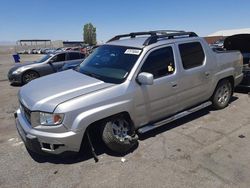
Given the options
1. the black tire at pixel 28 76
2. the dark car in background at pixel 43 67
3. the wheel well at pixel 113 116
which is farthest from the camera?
the black tire at pixel 28 76

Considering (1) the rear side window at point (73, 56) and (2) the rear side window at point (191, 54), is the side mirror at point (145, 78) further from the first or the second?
(1) the rear side window at point (73, 56)

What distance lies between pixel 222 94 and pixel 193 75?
1.57 m

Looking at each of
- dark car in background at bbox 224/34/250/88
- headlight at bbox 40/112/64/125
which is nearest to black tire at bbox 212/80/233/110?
dark car in background at bbox 224/34/250/88

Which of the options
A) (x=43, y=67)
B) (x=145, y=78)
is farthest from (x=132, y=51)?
(x=43, y=67)

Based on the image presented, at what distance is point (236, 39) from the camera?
8.06 m

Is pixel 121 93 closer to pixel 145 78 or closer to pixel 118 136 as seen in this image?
pixel 145 78

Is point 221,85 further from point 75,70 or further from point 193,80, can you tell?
point 75,70

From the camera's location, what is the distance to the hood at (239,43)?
787 cm

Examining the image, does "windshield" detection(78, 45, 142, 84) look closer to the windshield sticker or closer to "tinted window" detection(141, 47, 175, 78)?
the windshield sticker

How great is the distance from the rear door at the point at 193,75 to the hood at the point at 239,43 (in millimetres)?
3655

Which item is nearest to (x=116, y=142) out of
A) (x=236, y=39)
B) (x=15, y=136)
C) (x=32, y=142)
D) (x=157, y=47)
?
(x=32, y=142)

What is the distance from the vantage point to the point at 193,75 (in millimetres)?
4734

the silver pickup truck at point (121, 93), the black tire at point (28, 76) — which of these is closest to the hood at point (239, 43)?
the silver pickup truck at point (121, 93)

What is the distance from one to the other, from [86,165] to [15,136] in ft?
6.58
